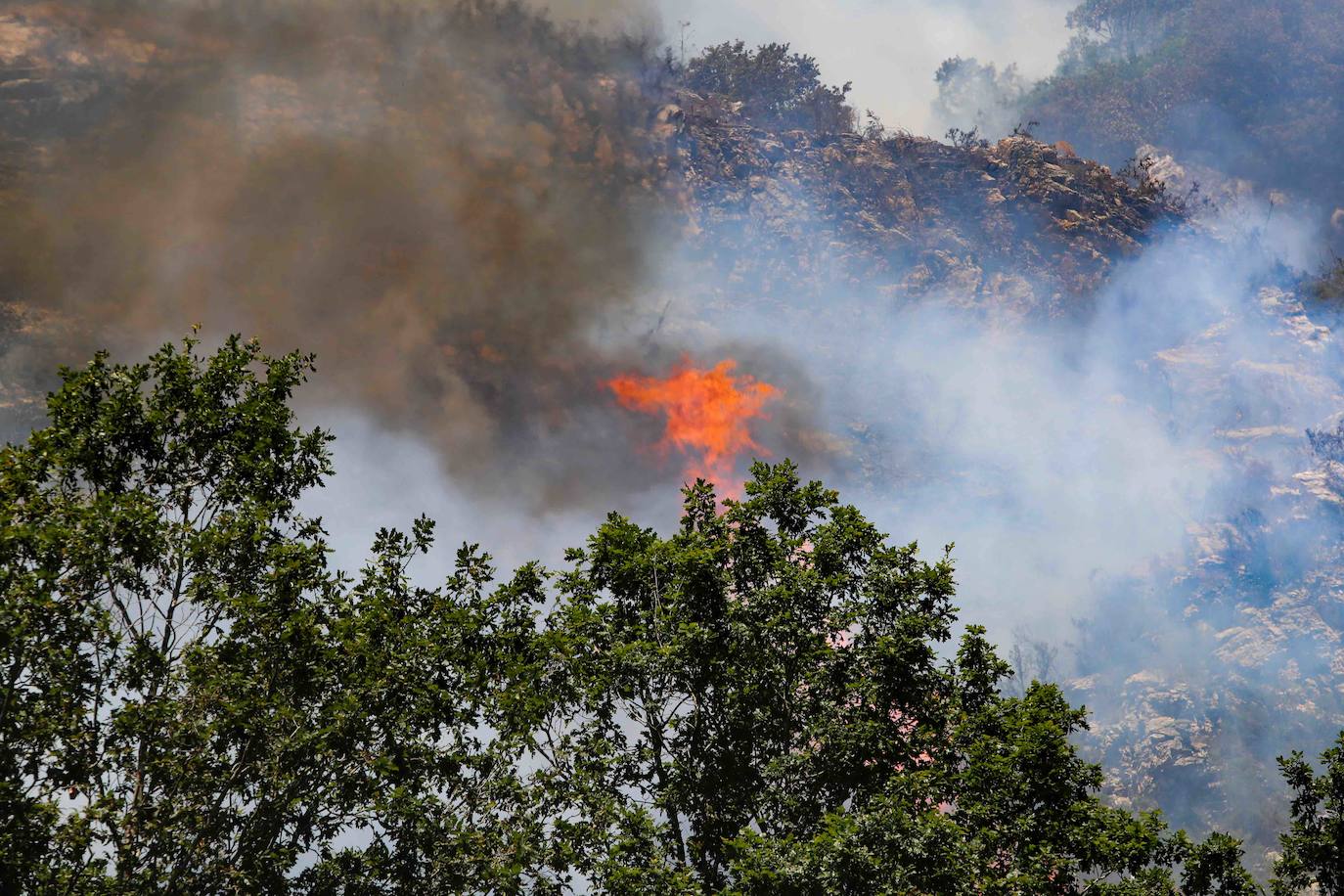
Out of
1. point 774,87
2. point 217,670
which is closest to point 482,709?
point 217,670

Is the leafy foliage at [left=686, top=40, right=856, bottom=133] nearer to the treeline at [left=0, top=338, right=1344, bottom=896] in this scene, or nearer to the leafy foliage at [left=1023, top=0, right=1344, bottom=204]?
the leafy foliage at [left=1023, top=0, right=1344, bottom=204]

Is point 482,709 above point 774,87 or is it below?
below

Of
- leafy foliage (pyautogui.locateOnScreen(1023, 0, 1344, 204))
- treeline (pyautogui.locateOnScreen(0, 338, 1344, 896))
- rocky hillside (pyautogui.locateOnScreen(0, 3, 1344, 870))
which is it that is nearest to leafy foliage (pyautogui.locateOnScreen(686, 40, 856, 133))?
rocky hillside (pyautogui.locateOnScreen(0, 3, 1344, 870))

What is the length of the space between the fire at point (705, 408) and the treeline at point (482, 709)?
8127 cm

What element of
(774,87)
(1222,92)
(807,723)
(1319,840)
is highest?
(1222,92)

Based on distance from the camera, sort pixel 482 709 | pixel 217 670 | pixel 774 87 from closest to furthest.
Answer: pixel 217 670, pixel 482 709, pixel 774 87

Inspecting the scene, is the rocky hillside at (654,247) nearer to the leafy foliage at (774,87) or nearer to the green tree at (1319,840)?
the leafy foliage at (774,87)

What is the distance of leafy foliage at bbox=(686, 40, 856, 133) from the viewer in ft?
425

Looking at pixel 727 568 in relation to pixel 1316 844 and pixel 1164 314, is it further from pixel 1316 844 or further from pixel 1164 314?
pixel 1164 314

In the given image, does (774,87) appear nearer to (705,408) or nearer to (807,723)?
(705,408)

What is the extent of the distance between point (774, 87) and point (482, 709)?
392 feet

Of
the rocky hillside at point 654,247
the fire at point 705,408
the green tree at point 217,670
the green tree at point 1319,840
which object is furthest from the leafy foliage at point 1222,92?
the green tree at point 217,670

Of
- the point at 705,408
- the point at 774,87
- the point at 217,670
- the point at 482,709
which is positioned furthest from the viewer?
the point at 774,87

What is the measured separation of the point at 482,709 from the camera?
78.8ft
